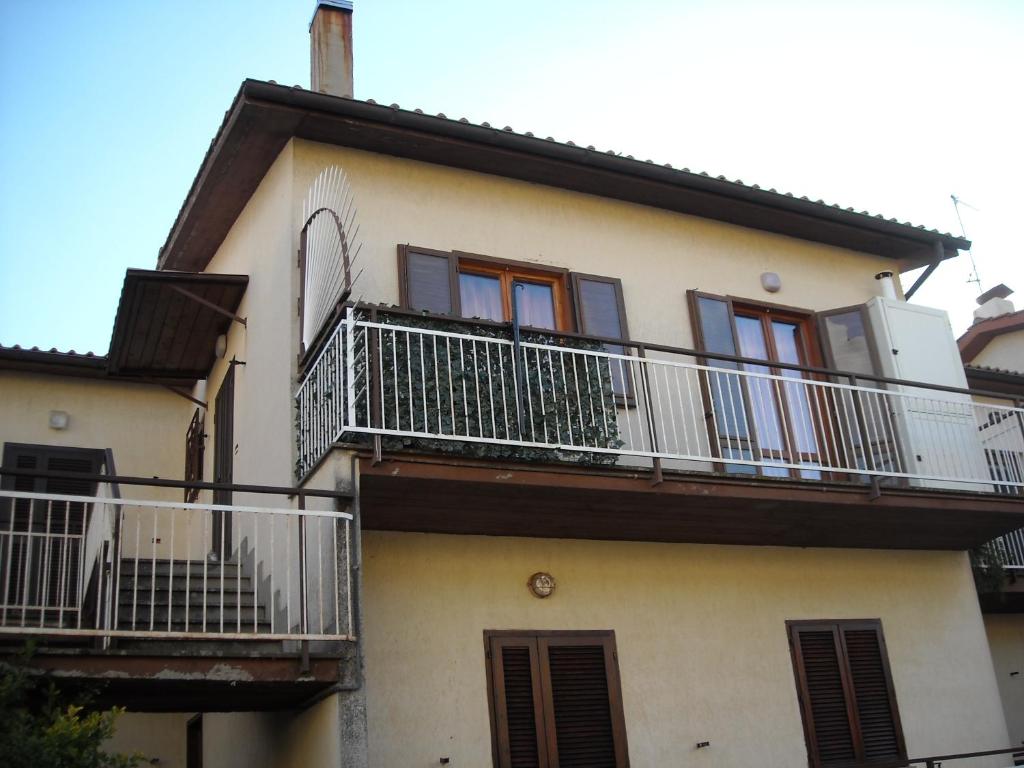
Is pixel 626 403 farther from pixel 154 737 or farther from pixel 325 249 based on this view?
pixel 154 737

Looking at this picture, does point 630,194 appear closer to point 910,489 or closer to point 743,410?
point 743,410

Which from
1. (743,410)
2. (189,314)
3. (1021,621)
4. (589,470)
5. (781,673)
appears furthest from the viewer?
(1021,621)

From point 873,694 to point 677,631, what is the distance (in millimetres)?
2097

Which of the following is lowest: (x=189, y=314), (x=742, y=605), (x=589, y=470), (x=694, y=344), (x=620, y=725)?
(x=620, y=725)

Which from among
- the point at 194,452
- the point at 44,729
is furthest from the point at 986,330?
the point at 44,729

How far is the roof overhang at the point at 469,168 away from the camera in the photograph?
10242 millimetres

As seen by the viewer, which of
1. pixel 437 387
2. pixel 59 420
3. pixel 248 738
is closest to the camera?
pixel 437 387

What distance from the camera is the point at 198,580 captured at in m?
9.76

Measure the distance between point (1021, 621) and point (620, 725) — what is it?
7190 millimetres

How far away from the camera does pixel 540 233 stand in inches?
446

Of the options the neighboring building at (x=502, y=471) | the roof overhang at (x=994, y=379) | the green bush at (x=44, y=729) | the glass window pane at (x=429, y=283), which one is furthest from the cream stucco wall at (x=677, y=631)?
the roof overhang at (x=994, y=379)

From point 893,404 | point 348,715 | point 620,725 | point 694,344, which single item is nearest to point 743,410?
point 694,344

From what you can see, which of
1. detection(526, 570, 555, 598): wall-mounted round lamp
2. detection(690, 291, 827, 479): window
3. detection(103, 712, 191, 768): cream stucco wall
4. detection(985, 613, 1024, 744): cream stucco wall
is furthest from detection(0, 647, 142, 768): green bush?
detection(985, 613, 1024, 744): cream stucco wall

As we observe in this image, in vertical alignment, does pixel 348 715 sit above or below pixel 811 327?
below
